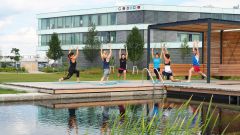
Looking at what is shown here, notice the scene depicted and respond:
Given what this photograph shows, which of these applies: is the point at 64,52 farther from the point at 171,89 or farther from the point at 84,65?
the point at 171,89

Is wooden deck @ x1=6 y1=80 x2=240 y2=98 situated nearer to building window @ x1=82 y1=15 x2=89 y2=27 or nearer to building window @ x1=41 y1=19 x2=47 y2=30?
building window @ x1=82 y1=15 x2=89 y2=27

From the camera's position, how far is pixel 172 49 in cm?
5934

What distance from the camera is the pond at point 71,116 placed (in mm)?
9875

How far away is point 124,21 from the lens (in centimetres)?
6206

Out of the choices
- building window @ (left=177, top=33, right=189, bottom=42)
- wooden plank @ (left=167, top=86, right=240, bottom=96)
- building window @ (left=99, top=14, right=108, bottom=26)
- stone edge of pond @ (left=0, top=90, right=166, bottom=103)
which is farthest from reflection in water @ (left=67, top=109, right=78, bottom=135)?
building window @ (left=99, top=14, right=108, bottom=26)

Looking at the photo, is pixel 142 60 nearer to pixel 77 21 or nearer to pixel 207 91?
pixel 77 21

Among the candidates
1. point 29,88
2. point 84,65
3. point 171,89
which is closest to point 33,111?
point 29,88

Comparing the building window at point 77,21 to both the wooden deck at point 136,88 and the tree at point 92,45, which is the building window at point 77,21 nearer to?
the tree at point 92,45

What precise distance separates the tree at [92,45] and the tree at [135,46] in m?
4.46

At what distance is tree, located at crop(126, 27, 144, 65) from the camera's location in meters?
54.1

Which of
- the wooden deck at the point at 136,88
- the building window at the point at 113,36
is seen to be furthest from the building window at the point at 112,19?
the wooden deck at the point at 136,88

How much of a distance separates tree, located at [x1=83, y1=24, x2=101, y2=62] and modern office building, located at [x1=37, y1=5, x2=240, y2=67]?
174 inches

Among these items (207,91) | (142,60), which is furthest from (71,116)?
(142,60)

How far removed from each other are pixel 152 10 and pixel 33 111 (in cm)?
4844
